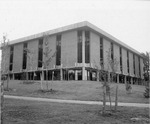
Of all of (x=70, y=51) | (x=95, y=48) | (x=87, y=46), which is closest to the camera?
(x=87, y=46)

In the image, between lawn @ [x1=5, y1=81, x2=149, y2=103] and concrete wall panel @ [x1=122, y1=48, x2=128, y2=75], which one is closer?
lawn @ [x1=5, y1=81, x2=149, y2=103]

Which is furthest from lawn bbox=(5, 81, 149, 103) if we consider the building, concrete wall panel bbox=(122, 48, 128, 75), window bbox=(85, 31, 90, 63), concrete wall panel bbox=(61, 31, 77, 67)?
concrete wall panel bbox=(122, 48, 128, 75)

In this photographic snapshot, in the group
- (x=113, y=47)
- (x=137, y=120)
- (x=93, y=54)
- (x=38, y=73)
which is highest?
(x=113, y=47)

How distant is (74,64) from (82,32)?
7.91m

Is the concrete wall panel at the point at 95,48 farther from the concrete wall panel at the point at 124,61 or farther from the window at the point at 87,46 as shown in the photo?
the concrete wall panel at the point at 124,61

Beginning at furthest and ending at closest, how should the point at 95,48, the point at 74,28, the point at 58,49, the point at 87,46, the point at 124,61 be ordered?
the point at 124,61 < the point at 58,49 < the point at 95,48 < the point at 87,46 < the point at 74,28

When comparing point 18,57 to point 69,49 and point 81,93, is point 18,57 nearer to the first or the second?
point 69,49

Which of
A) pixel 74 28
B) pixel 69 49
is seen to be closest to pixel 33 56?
pixel 69 49

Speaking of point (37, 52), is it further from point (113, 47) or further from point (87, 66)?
point (113, 47)

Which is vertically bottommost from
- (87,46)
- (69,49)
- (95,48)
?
(69,49)

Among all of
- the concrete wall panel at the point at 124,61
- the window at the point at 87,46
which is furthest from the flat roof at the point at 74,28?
the concrete wall panel at the point at 124,61

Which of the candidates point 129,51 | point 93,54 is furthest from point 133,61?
point 93,54

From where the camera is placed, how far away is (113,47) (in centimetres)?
5403

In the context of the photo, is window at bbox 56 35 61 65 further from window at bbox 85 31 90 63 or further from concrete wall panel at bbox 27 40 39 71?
concrete wall panel at bbox 27 40 39 71
